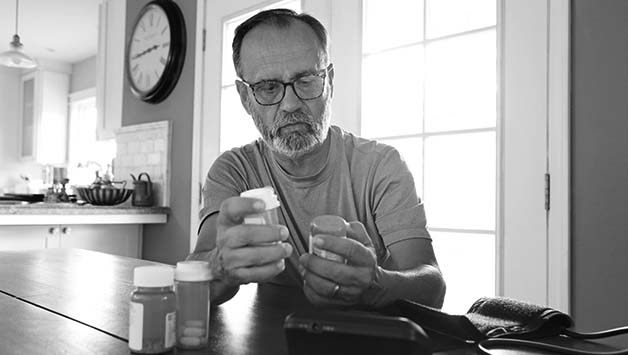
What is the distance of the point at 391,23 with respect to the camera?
91.0 inches

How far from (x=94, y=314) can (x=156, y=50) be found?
283 centimetres

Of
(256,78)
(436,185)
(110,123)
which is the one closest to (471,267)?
(436,185)

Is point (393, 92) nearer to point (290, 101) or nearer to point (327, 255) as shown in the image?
point (290, 101)

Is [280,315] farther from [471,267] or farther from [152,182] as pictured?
[152,182]

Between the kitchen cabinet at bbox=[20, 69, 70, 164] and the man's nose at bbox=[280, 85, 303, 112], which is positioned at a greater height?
the kitchen cabinet at bbox=[20, 69, 70, 164]

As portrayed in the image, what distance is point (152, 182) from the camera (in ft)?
11.7

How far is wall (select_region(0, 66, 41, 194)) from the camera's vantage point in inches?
299

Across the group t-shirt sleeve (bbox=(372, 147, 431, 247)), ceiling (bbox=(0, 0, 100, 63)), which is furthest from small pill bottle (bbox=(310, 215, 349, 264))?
ceiling (bbox=(0, 0, 100, 63))

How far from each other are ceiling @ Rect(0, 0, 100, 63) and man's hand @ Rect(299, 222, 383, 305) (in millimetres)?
5091

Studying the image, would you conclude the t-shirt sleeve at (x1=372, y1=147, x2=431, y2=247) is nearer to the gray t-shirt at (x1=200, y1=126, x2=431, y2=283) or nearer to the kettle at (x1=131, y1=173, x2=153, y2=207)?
the gray t-shirt at (x1=200, y1=126, x2=431, y2=283)

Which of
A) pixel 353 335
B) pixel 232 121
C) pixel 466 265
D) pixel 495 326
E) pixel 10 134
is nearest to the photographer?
pixel 353 335

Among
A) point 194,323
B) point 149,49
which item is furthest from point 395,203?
point 149,49

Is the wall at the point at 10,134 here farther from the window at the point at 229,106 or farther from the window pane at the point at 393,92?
the window pane at the point at 393,92

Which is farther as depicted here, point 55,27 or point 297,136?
point 55,27
